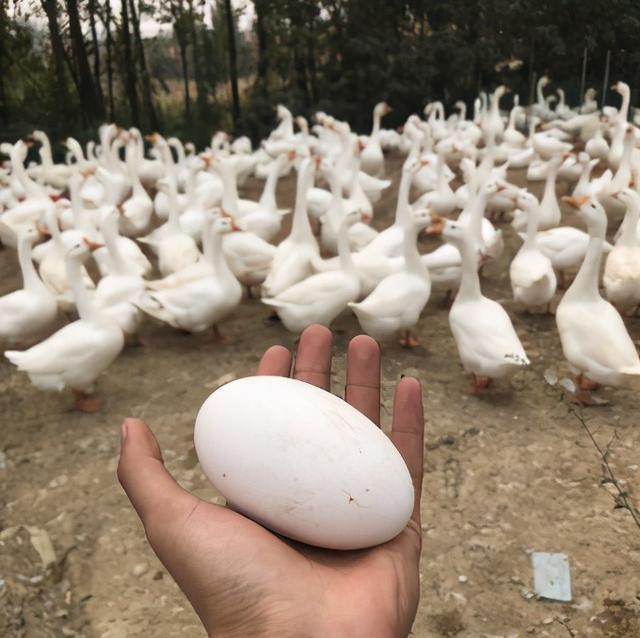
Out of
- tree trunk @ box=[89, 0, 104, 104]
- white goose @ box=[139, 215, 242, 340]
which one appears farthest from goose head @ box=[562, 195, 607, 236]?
tree trunk @ box=[89, 0, 104, 104]

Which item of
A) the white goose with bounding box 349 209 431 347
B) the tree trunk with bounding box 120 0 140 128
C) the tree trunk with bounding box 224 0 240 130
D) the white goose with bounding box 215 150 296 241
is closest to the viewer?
the white goose with bounding box 349 209 431 347

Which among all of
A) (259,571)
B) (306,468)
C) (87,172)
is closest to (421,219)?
(306,468)

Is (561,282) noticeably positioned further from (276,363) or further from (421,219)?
(276,363)

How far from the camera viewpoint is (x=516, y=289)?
464cm

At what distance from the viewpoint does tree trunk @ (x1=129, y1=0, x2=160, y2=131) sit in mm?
10727

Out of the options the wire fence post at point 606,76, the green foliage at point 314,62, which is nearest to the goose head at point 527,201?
the green foliage at point 314,62

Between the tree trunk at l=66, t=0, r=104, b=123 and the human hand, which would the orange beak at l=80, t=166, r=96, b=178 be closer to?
the tree trunk at l=66, t=0, r=104, b=123

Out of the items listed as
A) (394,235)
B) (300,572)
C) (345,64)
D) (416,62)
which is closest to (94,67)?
(345,64)

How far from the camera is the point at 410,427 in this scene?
197 centimetres

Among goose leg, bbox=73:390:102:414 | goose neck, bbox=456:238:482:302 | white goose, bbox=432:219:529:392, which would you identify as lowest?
goose leg, bbox=73:390:102:414

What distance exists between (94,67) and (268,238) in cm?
559

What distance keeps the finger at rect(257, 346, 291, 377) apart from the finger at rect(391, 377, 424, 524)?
37cm

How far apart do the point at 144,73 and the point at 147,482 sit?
10779 millimetres

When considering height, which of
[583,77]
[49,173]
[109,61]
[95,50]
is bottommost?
[49,173]
